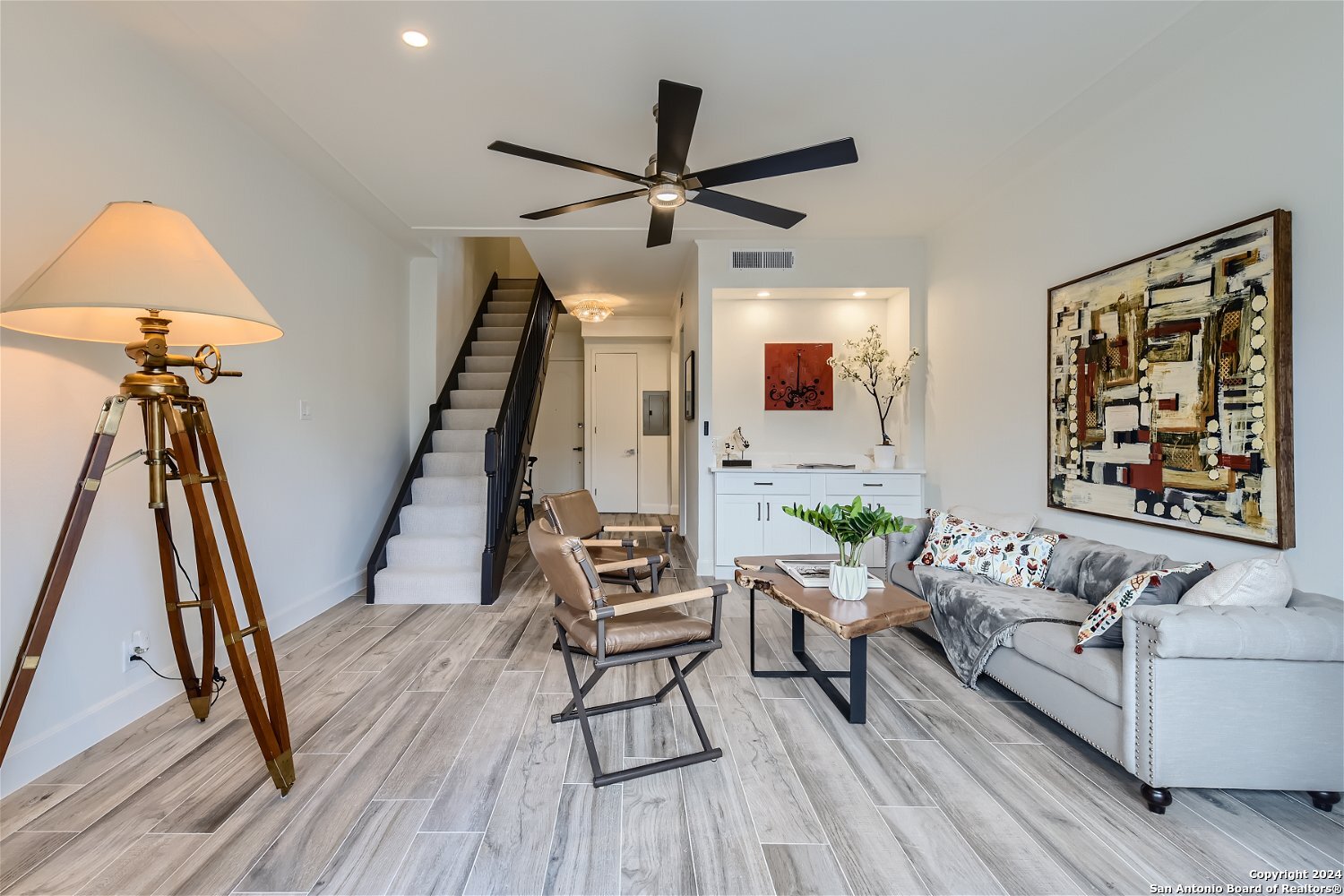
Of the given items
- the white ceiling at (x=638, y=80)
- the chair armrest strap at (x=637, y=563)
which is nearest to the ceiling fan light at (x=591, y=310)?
the white ceiling at (x=638, y=80)

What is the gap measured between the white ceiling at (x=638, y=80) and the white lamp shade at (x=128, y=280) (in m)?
1.14

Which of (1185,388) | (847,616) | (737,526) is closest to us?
(847,616)

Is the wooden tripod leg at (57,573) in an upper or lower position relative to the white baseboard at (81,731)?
upper

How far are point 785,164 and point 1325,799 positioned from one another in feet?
9.69

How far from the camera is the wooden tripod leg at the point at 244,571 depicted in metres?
1.93

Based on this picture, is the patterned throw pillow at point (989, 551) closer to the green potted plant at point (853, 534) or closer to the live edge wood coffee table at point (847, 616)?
the live edge wood coffee table at point (847, 616)

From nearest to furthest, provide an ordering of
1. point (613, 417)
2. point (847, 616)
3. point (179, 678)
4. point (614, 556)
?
point (847, 616), point (179, 678), point (614, 556), point (613, 417)

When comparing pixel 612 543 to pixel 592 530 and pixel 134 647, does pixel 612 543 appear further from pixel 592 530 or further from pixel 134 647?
pixel 134 647

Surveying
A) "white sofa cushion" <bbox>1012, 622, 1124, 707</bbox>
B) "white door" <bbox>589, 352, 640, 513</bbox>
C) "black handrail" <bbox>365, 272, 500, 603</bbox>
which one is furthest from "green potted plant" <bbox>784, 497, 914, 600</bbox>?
"white door" <bbox>589, 352, 640, 513</bbox>

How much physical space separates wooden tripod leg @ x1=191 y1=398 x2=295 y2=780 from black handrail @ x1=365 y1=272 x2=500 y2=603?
2253 mm

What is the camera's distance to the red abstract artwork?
18.1ft

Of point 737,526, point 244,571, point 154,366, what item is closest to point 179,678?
point 244,571

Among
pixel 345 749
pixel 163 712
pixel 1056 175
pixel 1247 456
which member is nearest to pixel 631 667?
pixel 345 749

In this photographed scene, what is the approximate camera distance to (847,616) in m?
2.33
